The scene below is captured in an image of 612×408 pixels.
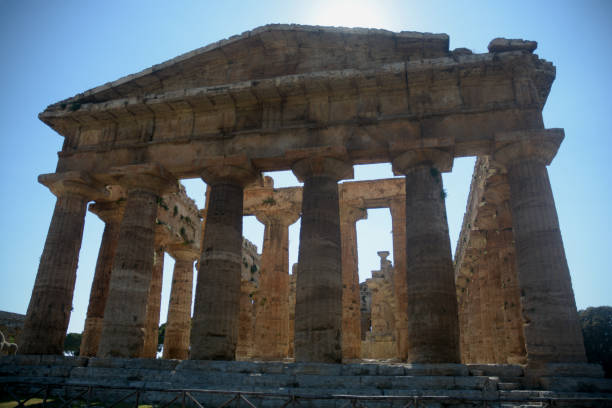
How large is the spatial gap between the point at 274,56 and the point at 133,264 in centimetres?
891

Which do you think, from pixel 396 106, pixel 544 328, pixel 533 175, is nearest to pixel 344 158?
pixel 396 106

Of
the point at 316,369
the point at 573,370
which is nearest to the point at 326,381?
the point at 316,369

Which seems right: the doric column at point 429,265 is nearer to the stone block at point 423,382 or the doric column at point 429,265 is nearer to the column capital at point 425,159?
the column capital at point 425,159

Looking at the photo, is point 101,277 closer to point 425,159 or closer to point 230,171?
point 230,171

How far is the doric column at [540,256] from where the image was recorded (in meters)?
12.3

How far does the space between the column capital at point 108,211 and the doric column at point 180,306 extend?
14.3 ft

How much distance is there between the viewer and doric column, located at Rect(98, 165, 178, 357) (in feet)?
50.7

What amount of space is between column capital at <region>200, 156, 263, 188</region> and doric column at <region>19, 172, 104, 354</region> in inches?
189

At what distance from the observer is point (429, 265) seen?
13773 mm

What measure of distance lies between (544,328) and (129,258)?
13.0 metres

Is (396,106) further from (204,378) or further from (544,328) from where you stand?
(204,378)

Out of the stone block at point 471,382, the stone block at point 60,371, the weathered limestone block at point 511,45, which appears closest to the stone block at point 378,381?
the stone block at point 471,382

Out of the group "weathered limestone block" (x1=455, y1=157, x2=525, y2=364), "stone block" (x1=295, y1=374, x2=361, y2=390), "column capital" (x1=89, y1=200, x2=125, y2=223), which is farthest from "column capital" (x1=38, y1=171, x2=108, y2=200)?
"weathered limestone block" (x1=455, y1=157, x2=525, y2=364)

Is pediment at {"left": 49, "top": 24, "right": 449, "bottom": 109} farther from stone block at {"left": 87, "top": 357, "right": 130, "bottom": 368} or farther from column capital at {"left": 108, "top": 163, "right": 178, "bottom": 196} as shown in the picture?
stone block at {"left": 87, "top": 357, "right": 130, "bottom": 368}
